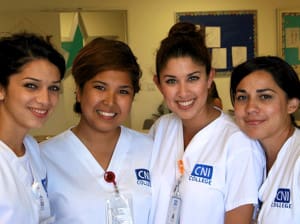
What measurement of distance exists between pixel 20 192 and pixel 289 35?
3.81 m

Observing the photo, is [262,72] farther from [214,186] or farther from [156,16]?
[156,16]

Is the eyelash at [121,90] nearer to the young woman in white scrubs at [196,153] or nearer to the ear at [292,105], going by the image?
the young woman in white scrubs at [196,153]

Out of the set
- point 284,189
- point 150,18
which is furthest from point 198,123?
point 150,18

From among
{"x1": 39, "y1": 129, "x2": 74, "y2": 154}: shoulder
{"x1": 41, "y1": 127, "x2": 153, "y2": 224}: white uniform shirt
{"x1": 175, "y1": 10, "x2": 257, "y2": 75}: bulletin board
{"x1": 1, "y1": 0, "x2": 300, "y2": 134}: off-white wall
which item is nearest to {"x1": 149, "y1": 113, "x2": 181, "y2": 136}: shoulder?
{"x1": 41, "y1": 127, "x2": 153, "y2": 224}: white uniform shirt

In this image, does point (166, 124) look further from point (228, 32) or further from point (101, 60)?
point (228, 32)

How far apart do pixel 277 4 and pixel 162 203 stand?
3.42 m

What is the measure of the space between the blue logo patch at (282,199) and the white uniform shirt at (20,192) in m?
0.79

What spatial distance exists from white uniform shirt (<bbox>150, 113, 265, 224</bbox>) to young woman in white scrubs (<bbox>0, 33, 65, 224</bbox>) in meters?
0.47

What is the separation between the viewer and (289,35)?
169 inches

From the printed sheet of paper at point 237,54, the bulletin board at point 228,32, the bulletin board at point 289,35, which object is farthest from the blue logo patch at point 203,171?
the bulletin board at point 289,35

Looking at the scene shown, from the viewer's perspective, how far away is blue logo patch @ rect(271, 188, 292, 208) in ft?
4.17

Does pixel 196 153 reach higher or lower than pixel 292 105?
lower

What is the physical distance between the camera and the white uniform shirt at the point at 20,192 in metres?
1.14

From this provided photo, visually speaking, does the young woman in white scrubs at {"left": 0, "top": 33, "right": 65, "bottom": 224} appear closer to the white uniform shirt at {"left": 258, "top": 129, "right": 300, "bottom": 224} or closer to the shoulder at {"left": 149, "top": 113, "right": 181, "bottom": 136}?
the shoulder at {"left": 149, "top": 113, "right": 181, "bottom": 136}
